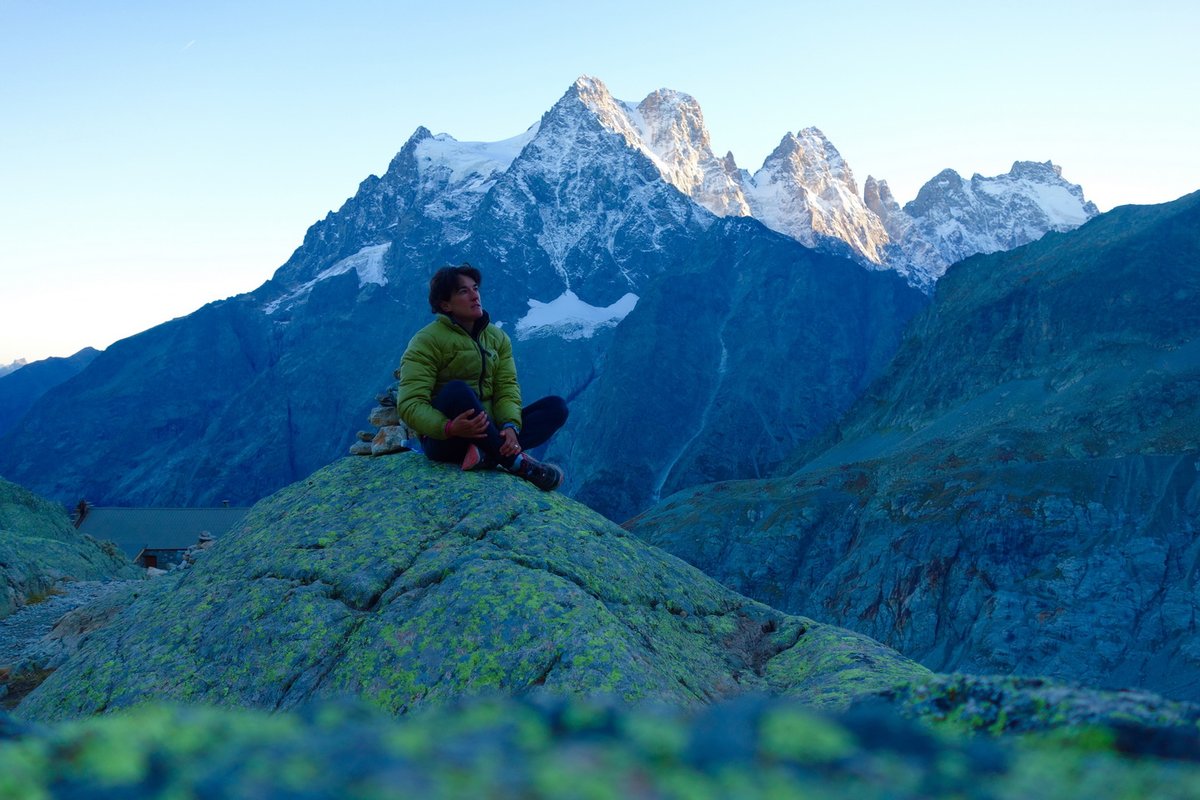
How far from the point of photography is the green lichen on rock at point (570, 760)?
2111 mm

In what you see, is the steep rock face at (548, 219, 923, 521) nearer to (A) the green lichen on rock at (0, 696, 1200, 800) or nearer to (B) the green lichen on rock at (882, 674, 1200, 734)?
(B) the green lichen on rock at (882, 674, 1200, 734)

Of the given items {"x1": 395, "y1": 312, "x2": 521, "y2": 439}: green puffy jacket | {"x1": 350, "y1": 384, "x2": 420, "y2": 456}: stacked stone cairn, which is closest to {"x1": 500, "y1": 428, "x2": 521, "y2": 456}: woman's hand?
{"x1": 395, "y1": 312, "x2": 521, "y2": 439}: green puffy jacket

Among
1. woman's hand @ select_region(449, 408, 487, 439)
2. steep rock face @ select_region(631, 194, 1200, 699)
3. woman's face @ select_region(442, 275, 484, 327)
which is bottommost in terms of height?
steep rock face @ select_region(631, 194, 1200, 699)

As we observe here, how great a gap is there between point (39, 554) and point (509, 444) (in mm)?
16292

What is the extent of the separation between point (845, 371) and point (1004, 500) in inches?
5109

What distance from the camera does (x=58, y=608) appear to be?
15.4 meters

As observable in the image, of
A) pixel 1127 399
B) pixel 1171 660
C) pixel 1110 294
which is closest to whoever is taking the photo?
pixel 1171 660

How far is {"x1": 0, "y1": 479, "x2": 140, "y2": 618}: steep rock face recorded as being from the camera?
674 inches

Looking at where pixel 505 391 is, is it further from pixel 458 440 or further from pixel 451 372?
pixel 458 440

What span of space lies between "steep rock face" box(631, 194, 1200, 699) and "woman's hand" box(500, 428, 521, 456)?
5335 cm

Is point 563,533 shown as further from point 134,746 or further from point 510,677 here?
point 134,746

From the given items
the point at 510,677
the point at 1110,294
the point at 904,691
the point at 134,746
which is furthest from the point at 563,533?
the point at 1110,294

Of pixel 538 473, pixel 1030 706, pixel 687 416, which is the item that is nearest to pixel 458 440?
pixel 538 473

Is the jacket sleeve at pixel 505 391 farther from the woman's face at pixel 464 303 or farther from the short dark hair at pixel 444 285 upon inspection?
the short dark hair at pixel 444 285
